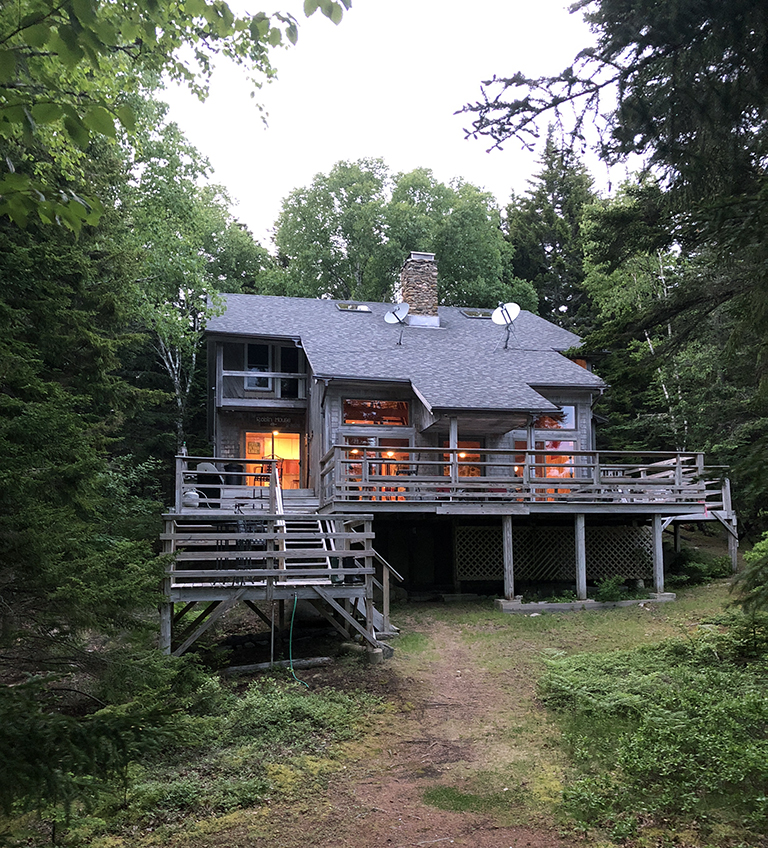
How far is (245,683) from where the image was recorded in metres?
8.55

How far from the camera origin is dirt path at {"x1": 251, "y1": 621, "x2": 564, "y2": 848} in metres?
4.78

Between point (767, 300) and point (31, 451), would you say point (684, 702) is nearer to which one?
point (767, 300)

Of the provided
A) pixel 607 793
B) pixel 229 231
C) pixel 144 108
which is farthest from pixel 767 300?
pixel 229 231

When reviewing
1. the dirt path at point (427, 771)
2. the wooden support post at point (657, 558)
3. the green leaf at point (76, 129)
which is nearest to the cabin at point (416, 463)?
the wooden support post at point (657, 558)

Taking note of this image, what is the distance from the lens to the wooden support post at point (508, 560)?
1430 centimetres

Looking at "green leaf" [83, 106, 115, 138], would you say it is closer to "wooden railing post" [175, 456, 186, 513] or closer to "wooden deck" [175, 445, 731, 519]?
"wooden deck" [175, 445, 731, 519]

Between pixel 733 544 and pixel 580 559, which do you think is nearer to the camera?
pixel 580 559

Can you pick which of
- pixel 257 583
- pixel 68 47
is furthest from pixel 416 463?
pixel 68 47

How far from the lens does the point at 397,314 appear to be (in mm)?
21812

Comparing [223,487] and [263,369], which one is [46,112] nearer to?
[223,487]

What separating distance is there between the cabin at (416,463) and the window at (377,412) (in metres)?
0.04

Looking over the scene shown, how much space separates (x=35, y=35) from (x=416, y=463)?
12.6 metres

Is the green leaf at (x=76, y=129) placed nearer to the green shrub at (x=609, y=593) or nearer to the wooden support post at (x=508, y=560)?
the wooden support post at (x=508, y=560)

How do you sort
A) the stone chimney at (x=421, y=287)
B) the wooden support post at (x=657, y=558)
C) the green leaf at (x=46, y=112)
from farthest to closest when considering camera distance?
the stone chimney at (x=421, y=287) < the wooden support post at (x=657, y=558) < the green leaf at (x=46, y=112)
